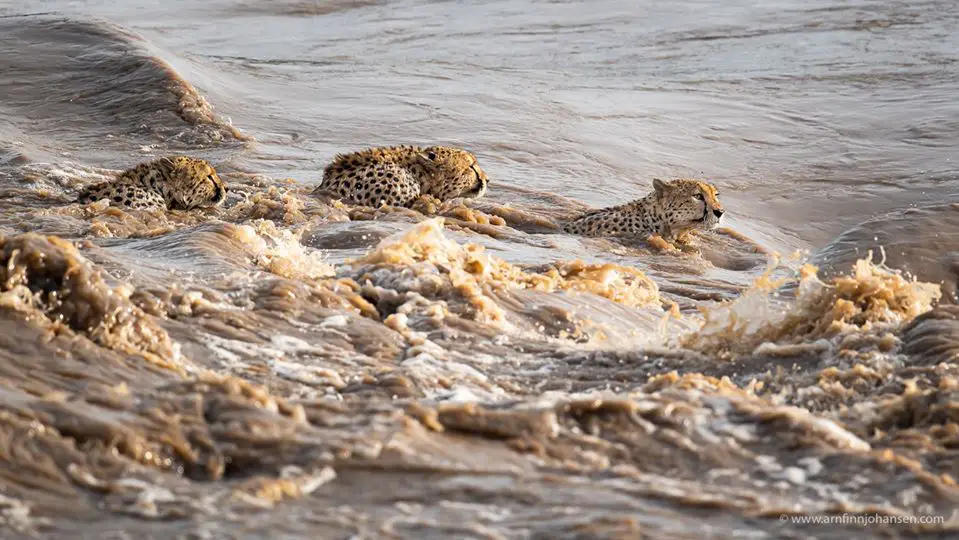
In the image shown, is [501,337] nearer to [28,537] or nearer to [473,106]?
[28,537]

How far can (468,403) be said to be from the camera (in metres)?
4.93

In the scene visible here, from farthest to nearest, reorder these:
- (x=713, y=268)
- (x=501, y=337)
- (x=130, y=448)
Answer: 1. (x=713, y=268)
2. (x=501, y=337)
3. (x=130, y=448)

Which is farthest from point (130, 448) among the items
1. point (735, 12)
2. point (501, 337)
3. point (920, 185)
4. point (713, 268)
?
point (735, 12)

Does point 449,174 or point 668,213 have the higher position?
point 449,174

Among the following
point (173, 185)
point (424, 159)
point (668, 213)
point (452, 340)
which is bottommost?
point (668, 213)

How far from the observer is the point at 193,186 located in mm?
11430

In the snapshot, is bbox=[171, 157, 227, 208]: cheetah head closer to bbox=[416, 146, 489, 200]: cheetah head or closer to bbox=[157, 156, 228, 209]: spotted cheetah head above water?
bbox=[157, 156, 228, 209]: spotted cheetah head above water

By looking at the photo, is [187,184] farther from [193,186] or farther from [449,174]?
[449,174]

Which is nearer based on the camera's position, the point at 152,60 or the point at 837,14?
the point at 152,60

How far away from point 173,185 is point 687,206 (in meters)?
4.15

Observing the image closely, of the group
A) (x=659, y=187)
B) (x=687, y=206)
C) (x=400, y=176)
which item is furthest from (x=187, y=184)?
(x=687, y=206)

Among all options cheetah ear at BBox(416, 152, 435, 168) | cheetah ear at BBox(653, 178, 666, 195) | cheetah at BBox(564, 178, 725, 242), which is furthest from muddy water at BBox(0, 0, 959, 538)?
cheetah ear at BBox(653, 178, 666, 195)

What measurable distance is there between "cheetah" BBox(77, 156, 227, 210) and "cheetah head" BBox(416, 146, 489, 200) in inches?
68.9

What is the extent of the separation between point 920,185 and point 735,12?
10.6 metres
